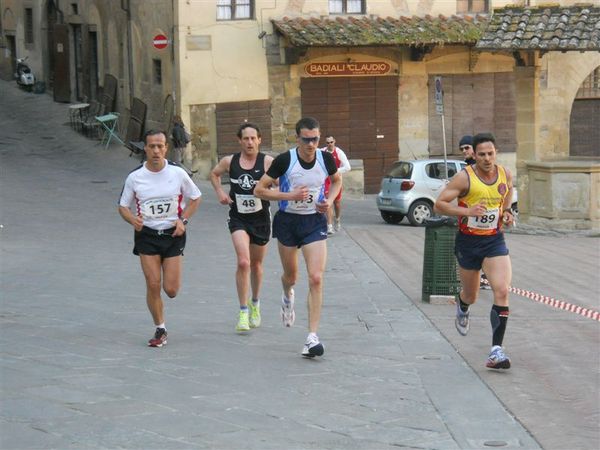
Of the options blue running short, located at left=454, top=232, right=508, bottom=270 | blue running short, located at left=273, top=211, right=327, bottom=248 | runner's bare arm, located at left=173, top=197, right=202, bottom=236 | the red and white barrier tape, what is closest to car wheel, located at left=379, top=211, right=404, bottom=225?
the red and white barrier tape

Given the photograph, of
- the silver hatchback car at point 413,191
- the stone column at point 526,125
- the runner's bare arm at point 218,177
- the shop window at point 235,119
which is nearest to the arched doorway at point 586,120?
the shop window at point 235,119

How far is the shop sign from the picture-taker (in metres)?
33.0

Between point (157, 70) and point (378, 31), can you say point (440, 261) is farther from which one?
point (157, 70)

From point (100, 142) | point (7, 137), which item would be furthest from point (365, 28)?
point (7, 137)

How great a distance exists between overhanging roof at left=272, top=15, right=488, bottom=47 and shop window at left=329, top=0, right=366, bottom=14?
Result: 0.31m

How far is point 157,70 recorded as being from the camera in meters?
32.4

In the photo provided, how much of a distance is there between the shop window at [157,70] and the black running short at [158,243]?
851 inches

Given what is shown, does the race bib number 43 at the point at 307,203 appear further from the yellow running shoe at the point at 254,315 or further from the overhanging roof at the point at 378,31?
the overhanging roof at the point at 378,31

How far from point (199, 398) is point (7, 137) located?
2661 cm

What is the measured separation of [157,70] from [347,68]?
4723 millimetres

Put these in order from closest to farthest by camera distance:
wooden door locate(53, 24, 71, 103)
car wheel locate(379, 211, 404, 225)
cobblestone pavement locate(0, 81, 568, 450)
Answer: cobblestone pavement locate(0, 81, 568, 450) < car wheel locate(379, 211, 404, 225) < wooden door locate(53, 24, 71, 103)

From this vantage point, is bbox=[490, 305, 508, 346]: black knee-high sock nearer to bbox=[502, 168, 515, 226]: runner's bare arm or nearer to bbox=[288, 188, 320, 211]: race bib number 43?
bbox=[502, 168, 515, 226]: runner's bare arm

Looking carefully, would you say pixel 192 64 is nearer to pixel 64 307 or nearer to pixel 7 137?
pixel 7 137

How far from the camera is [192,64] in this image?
101 feet
